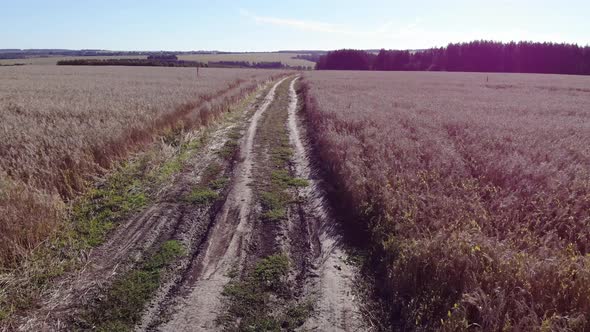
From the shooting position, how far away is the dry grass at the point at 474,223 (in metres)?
3.42

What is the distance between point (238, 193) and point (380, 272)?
11.7 ft

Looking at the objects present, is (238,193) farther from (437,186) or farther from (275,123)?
(275,123)

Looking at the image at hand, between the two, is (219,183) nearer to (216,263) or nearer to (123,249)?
(123,249)

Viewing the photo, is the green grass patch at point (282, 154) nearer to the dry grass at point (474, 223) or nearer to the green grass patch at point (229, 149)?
the dry grass at point (474, 223)

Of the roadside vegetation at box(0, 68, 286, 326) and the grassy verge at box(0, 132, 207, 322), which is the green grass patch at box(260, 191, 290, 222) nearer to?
the roadside vegetation at box(0, 68, 286, 326)

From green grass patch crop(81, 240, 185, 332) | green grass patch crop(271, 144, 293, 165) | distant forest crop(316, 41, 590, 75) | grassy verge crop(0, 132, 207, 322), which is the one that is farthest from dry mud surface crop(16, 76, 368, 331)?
distant forest crop(316, 41, 590, 75)

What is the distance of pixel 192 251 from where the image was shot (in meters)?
4.93

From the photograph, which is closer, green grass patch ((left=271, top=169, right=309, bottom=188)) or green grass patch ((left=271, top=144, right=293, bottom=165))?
green grass patch ((left=271, top=169, right=309, bottom=188))

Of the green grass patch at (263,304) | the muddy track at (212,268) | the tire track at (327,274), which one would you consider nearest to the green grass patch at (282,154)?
the tire track at (327,274)

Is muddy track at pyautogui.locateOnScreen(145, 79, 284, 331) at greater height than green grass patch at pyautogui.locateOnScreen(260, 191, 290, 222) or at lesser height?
lesser

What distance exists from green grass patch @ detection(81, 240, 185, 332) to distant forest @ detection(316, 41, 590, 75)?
102m

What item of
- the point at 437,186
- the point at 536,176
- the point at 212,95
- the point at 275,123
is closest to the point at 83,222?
the point at 437,186

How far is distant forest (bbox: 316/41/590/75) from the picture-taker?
81125 mm

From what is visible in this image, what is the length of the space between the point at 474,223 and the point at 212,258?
141 inches
